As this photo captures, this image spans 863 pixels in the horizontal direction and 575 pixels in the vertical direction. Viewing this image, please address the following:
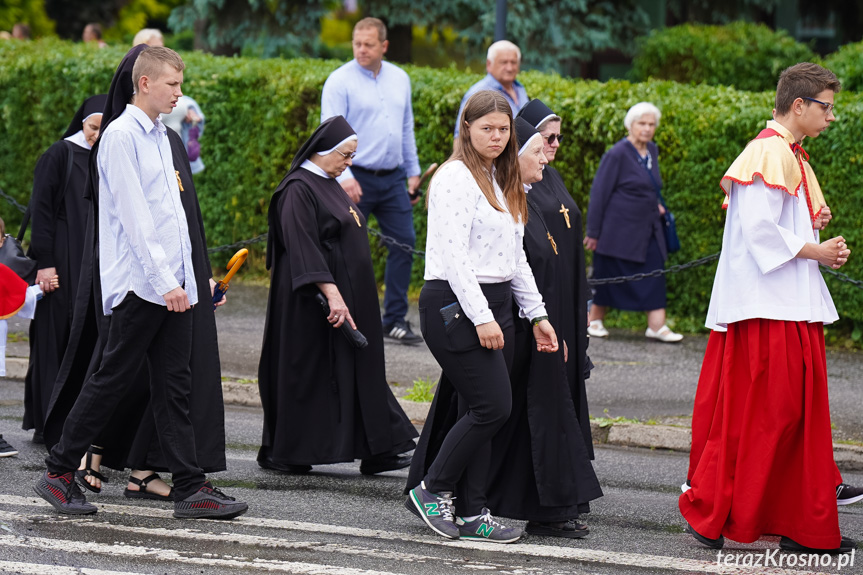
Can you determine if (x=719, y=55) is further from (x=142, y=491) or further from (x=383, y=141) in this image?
(x=142, y=491)

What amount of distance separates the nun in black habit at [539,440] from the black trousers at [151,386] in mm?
1350

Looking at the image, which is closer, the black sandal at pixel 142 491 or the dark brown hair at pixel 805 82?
the dark brown hair at pixel 805 82

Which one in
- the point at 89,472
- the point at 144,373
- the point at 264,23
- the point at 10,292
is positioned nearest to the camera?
the point at 144,373

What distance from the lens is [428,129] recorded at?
38.9 ft

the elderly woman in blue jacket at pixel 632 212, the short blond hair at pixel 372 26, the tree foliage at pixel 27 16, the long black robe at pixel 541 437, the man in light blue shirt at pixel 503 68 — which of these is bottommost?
the long black robe at pixel 541 437

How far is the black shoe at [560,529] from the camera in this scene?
222 inches

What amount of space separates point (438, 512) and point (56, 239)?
2.90 m

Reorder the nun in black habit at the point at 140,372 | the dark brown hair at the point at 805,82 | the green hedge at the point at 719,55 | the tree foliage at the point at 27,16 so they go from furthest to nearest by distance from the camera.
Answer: the tree foliage at the point at 27,16
the green hedge at the point at 719,55
the nun in black habit at the point at 140,372
the dark brown hair at the point at 805,82

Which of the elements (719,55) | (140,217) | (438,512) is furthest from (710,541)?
(719,55)

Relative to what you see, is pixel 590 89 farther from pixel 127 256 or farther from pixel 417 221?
pixel 127 256

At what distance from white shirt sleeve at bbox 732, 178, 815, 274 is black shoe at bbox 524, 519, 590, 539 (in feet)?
4.38

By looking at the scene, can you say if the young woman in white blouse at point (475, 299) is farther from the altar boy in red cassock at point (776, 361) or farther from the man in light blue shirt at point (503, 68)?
the man in light blue shirt at point (503, 68)

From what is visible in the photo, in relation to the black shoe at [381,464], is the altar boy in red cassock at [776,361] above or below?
above

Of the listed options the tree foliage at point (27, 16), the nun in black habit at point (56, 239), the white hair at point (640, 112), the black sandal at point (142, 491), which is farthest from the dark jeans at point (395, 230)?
the tree foliage at point (27, 16)
